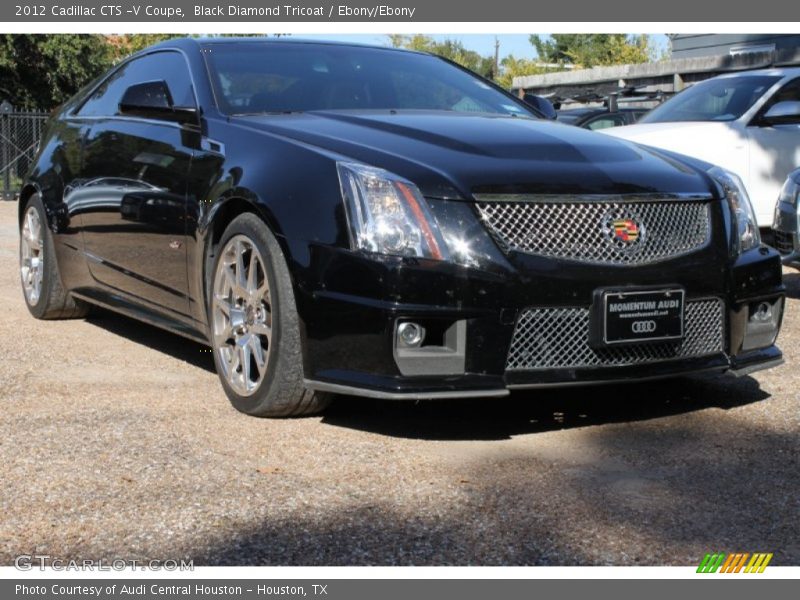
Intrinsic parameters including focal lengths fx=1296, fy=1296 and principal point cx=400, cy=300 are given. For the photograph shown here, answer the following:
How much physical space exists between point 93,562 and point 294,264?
161 centimetres

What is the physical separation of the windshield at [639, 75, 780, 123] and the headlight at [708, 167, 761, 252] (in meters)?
5.74

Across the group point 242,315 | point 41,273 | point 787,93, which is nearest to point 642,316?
point 242,315

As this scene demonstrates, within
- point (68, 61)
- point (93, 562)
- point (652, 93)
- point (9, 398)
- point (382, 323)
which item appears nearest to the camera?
point (93, 562)

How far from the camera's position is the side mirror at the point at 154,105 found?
5.74 metres

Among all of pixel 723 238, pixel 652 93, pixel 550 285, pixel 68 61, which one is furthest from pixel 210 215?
pixel 68 61

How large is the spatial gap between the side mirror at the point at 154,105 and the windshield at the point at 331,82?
0.17 meters

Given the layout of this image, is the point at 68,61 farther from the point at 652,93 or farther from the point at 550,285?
the point at 550,285

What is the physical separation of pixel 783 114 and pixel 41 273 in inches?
239

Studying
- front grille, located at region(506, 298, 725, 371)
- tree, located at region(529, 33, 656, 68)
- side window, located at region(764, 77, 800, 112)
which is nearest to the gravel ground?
front grille, located at region(506, 298, 725, 371)

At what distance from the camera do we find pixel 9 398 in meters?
5.61

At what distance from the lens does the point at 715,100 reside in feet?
37.5

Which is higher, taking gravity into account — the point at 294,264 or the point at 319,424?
the point at 294,264

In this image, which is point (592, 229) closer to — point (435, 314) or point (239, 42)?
point (435, 314)

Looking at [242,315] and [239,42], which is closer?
[242,315]
